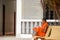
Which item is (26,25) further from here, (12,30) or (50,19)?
(12,30)

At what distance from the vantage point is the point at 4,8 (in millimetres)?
16016

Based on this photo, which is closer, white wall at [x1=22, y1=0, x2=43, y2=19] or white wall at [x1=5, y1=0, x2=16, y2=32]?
white wall at [x1=22, y1=0, x2=43, y2=19]

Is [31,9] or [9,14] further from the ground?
[31,9]

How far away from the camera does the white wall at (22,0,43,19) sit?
446 inches

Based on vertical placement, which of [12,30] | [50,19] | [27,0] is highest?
[27,0]

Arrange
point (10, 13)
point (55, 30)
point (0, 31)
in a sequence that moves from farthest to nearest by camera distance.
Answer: point (10, 13), point (0, 31), point (55, 30)

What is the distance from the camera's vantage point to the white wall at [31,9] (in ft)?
37.1

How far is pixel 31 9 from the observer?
37.2ft

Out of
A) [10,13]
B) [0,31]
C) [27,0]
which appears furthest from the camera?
[10,13]

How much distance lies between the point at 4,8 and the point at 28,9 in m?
5.07

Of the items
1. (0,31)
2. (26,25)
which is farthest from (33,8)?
(0,31)

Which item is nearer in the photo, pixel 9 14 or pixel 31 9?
pixel 31 9

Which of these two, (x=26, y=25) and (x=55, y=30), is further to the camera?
(x=26, y=25)

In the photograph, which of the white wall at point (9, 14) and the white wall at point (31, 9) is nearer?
the white wall at point (31, 9)
